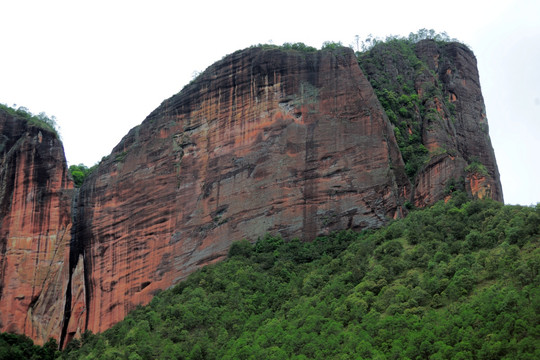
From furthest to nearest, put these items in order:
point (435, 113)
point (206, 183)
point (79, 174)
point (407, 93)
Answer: point (79, 174) < point (407, 93) < point (435, 113) < point (206, 183)

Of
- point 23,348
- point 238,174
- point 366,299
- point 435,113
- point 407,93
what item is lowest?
point 23,348

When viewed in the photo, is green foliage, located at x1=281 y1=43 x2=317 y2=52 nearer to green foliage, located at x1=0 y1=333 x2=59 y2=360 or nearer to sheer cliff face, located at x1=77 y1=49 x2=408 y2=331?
sheer cliff face, located at x1=77 y1=49 x2=408 y2=331

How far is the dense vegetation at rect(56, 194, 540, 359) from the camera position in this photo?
36281 mm

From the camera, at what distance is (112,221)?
5872 centimetres

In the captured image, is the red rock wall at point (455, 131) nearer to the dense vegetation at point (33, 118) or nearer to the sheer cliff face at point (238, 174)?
the sheer cliff face at point (238, 174)

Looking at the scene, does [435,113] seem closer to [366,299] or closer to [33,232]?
[366,299]

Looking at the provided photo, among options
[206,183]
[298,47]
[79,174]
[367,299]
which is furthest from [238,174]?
[367,299]

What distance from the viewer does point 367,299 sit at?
1663 inches

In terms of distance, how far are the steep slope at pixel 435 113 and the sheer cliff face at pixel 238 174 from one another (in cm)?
249

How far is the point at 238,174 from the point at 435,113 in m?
13.5

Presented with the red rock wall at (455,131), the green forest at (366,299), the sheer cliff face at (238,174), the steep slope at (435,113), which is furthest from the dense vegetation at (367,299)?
the steep slope at (435,113)

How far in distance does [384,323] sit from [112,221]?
24430 millimetres

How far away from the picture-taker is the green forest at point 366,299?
119ft

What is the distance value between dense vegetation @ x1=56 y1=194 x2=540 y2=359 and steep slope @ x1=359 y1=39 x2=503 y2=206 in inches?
121
